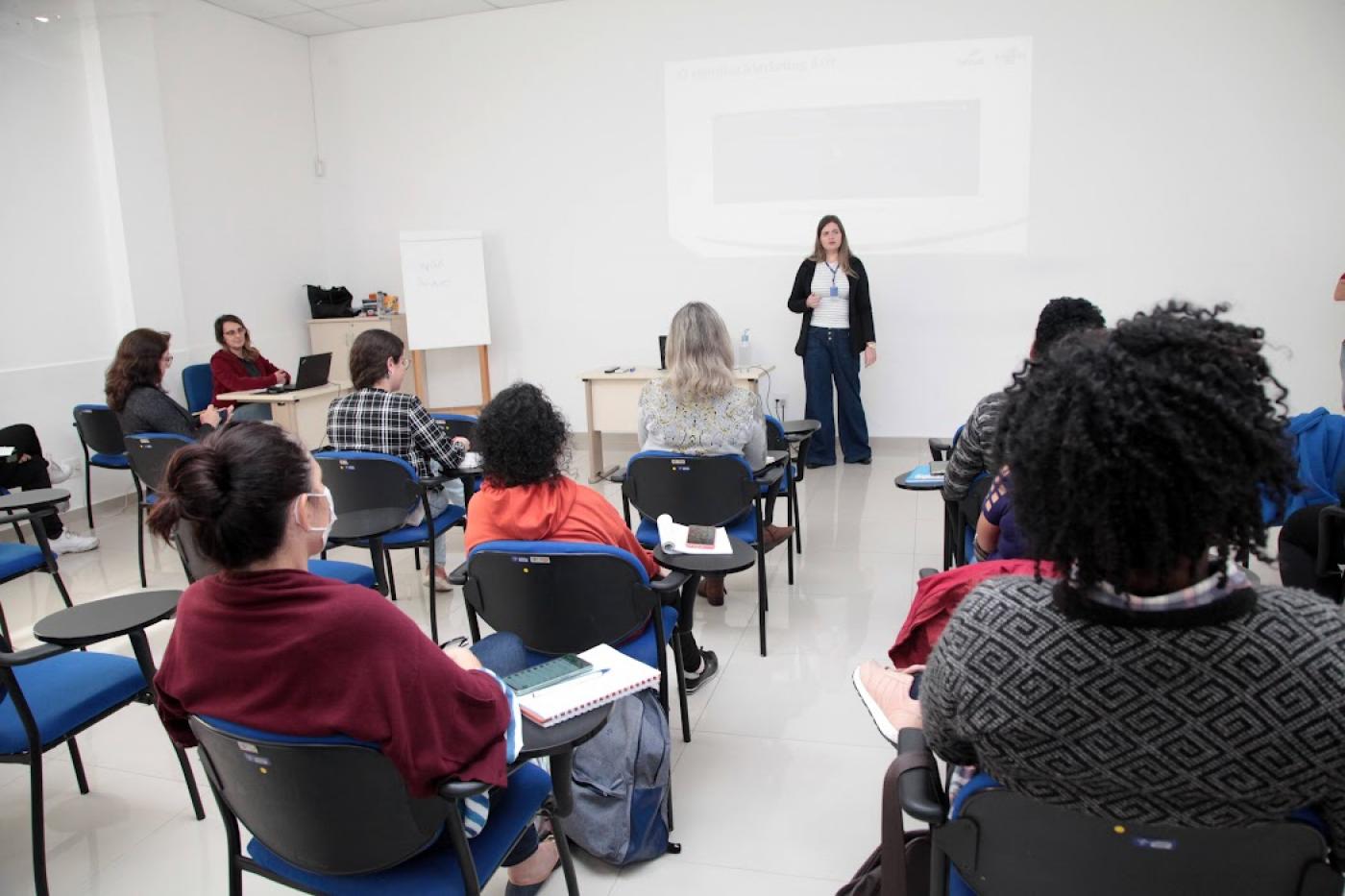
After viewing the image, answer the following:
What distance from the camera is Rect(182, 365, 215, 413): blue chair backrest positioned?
19.1 feet

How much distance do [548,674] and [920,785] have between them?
71cm

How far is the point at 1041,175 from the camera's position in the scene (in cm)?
582

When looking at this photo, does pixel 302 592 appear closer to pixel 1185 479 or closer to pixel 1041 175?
pixel 1185 479

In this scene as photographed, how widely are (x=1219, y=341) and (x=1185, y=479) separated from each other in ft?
0.56

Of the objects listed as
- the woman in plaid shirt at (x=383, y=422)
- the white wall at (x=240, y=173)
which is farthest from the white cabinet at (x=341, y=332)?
the woman in plaid shirt at (x=383, y=422)

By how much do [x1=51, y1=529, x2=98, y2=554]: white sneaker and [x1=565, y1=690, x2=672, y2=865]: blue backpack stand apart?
396 cm

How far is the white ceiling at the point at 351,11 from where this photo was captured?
20.9 feet

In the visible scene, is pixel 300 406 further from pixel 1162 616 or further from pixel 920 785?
Answer: pixel 1162 616

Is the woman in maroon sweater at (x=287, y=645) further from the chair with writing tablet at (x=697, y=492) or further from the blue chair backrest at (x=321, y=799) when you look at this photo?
the chair with writing tablet at (x=697, y=492)

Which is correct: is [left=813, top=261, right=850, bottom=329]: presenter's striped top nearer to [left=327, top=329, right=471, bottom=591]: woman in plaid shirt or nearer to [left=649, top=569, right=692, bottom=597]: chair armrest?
[left=327, top=329, right=471, bottom=591]: woman in plaid shirt

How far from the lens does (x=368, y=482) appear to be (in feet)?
11.0

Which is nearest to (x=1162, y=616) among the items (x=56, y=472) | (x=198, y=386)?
(x=56, y=472)

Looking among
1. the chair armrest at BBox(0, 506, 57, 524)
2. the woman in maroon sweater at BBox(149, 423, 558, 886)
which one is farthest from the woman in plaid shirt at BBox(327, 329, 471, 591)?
the woman in maroon sweater at BBox(149, 423, 558, 886)

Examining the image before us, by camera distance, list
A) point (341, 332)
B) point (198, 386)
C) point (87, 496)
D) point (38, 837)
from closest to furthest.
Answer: point (38, 837)
point (87, 496)
point (198, 386)
point (341, 332)
